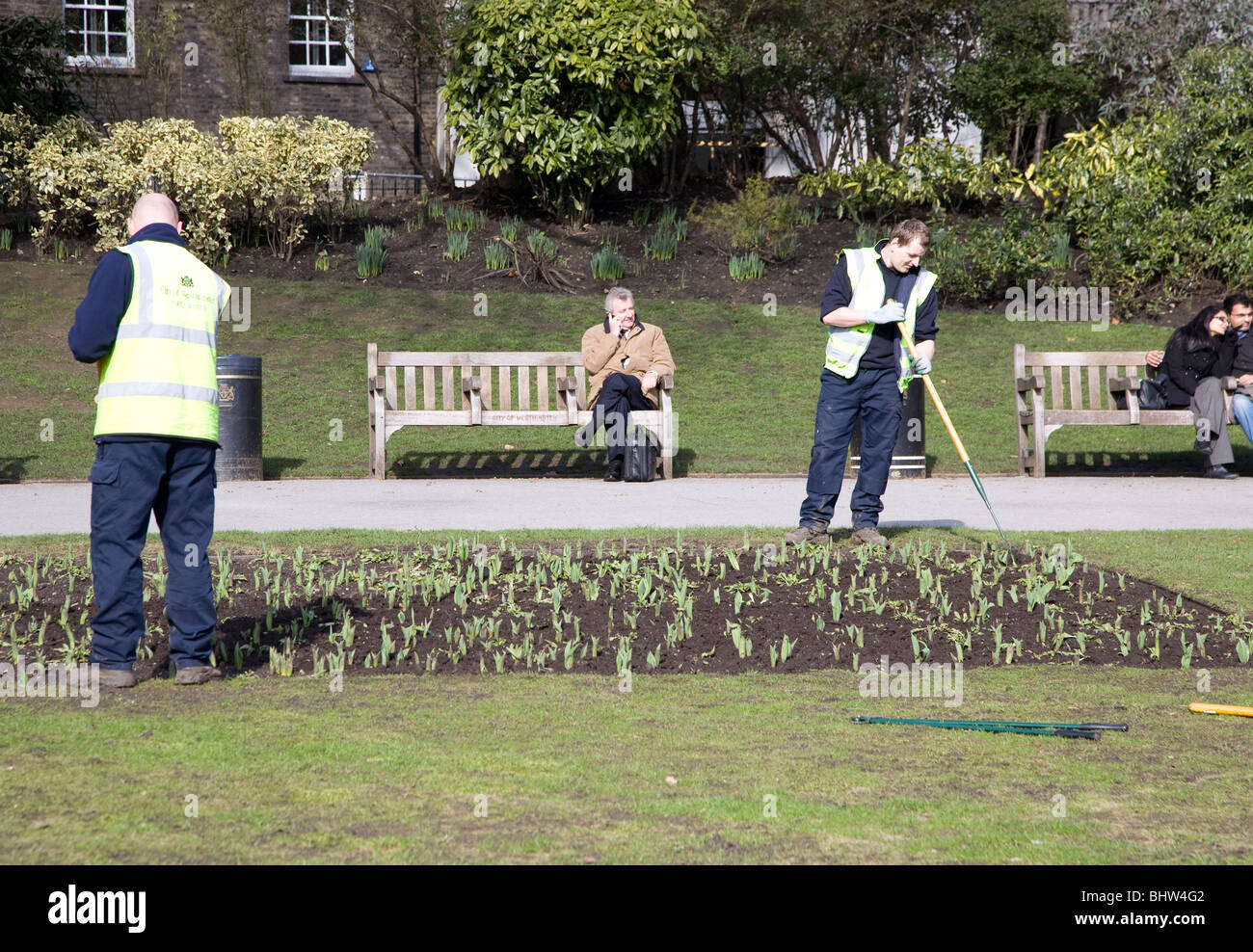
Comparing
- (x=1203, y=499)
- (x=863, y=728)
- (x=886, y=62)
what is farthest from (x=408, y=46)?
(x=863, y=728)

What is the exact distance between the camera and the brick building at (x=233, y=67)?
79.5 feet

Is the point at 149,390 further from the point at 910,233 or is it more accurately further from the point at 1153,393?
the point at 1153,393

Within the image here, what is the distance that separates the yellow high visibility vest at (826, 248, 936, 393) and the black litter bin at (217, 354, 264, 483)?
5.66 meters

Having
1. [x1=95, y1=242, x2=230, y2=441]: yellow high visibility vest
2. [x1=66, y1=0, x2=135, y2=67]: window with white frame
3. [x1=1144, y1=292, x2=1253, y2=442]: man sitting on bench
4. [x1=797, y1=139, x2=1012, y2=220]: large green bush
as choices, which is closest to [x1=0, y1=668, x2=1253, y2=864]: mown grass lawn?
[x1=95, y1=242, x2=230, y2=441]: yellow high visibility vest

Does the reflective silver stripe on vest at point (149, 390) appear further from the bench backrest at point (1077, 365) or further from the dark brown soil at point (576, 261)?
the dark brown soil at point (576, 261)

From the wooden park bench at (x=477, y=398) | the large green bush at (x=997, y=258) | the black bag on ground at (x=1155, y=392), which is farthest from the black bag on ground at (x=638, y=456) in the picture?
the large green bush at (x=997, y=258)

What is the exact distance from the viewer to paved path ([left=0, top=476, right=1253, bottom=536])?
9.09 metres

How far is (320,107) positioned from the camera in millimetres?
25891

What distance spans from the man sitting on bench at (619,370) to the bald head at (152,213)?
6822 millimetres

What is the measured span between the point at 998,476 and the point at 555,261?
28.7 ft

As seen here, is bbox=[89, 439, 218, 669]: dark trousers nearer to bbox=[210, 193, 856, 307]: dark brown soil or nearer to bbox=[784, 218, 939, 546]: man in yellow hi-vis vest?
bbox=[784, 218, 939, 546]: man in yellow hi-vis vest

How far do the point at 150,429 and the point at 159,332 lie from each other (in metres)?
0.37

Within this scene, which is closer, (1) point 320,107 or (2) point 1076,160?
(2) point 1076,160

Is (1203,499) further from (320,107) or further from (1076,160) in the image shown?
(320,107)
